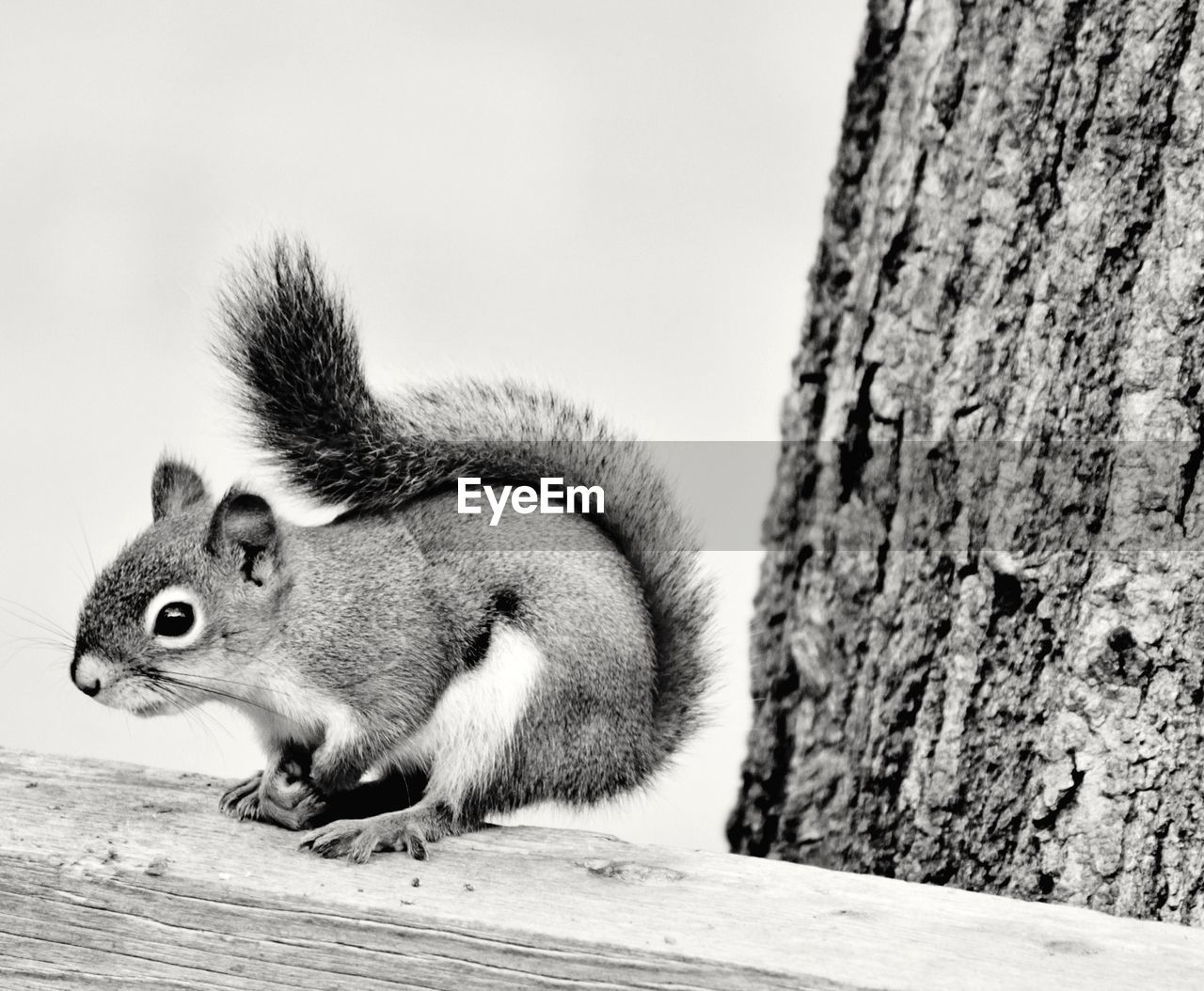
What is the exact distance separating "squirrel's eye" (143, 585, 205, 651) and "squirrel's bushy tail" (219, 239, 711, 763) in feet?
0.97

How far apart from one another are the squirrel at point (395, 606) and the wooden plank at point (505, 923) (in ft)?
0.52

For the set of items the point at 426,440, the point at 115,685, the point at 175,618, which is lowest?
the point at 115,685

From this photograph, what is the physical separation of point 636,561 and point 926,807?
1.98 ft

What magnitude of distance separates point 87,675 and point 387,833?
1.51 feet

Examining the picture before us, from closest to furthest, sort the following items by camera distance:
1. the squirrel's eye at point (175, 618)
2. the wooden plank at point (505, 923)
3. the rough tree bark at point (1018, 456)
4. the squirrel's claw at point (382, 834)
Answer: the wooden plank at point (505, 923) → the squirrel's claw at point (382, 834) → the squirrel's eye at point (175, 618) → the rough tree bark at point (1018, 456)

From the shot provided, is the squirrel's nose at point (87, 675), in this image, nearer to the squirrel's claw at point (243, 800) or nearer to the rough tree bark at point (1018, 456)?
the squirrel's claw at point (243, 800)

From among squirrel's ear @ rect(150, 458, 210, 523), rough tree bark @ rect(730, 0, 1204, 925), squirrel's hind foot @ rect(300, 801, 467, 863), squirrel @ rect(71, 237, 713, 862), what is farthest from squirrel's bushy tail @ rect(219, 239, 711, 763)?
squirrel's hind foot @ rect(300, 801, 467, 863)

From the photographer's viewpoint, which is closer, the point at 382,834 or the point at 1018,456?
the point at 382,834

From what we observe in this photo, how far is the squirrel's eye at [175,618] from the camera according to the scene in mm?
1904

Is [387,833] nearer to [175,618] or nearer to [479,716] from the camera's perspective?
[479,716]

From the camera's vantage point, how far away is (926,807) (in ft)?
7.13

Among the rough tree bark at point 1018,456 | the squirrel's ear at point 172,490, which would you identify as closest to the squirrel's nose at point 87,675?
the squirrel's ear at point 172,490

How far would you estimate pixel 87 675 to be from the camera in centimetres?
186

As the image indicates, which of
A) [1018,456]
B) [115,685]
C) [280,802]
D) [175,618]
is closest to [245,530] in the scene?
[175,618]
